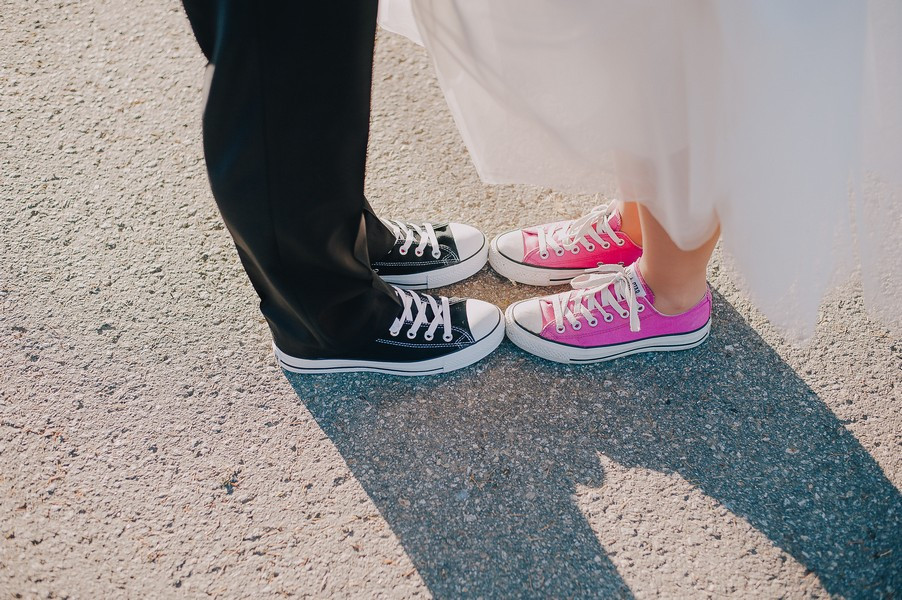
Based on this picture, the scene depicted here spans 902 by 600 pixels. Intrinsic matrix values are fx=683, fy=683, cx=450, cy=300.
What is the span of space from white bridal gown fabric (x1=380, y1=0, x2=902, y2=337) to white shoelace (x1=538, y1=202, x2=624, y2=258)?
1.48 feet

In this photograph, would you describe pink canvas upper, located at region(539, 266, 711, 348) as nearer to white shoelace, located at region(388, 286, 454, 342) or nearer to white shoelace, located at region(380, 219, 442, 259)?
white shoelace, located at region(388, 286, 454, 342)

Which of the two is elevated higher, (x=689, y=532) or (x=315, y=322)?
(x=315, y=322)

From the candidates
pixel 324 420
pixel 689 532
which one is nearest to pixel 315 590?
pixel 324 420

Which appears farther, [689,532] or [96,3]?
[96,3]

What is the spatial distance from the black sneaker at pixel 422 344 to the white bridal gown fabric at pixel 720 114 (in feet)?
1.42

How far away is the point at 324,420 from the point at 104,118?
135 centimetres

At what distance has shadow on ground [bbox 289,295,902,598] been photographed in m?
1.36

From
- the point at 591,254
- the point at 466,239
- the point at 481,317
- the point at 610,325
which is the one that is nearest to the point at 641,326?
the point at 610,325

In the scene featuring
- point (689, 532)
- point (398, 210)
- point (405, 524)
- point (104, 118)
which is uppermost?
point (104, 118)

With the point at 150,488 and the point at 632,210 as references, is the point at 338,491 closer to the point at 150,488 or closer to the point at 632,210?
the point at 150,488

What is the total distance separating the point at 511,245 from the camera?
1.80 metres

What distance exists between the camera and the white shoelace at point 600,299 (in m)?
1.60

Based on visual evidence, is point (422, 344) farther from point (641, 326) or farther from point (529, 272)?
point (641, 326)

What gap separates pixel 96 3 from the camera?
8.28ft
